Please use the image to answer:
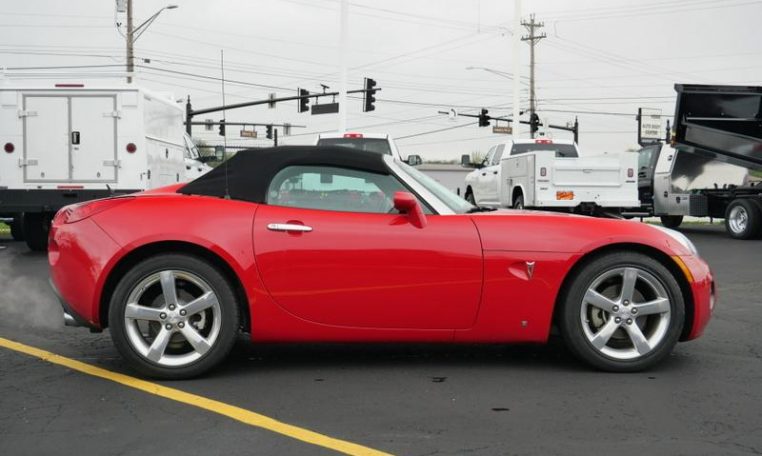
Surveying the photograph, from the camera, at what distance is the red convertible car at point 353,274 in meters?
4.62

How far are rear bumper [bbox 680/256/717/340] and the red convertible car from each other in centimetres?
1

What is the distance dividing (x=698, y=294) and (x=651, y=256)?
0.35 m

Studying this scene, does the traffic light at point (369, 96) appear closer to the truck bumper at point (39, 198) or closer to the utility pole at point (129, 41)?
the utility pole at point (129, 41)

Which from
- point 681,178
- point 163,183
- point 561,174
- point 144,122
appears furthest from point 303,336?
point 681,178

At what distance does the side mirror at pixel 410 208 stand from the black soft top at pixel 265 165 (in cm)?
36

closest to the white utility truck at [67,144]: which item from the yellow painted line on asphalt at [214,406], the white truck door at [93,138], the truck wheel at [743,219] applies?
the white truck door at [93,138]

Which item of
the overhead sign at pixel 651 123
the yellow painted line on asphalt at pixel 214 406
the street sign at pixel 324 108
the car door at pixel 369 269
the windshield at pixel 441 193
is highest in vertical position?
the overhead sign at pixel 651 123

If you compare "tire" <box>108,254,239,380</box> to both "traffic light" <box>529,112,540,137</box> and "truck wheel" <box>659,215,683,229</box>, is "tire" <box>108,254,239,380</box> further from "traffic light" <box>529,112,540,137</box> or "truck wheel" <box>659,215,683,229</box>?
"traffic light" <box>529,112,540,137</box>

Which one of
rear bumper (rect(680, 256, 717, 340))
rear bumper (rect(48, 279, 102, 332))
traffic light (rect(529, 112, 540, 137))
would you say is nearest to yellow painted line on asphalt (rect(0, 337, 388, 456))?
rear bumper (rect(48, 279, 102, 332))

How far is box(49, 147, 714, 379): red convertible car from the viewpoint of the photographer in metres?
4.62

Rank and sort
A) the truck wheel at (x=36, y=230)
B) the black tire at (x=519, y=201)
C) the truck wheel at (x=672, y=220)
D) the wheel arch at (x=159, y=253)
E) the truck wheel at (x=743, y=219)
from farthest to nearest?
the truck wheel at (x=672, y=220) → the black tire at (x=519, y=201) → the truck wheel at (x=743, y=219) → the truck wheel at (x=36, y=230) → the wheel arch at (x=159, y=253)

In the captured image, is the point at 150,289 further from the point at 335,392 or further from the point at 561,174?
the point at 561,174

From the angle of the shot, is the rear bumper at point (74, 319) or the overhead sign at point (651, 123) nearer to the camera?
the rear bumper at point (74, 319)

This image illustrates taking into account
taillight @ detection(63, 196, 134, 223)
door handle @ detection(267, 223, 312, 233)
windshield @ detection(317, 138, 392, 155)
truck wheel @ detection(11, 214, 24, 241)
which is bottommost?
truck wheel @ detection(11, 214, 24, 241)
